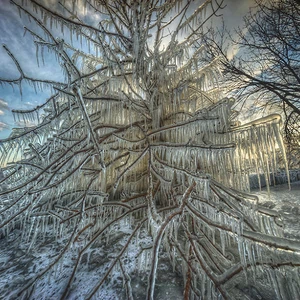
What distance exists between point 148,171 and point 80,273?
165 centimetres

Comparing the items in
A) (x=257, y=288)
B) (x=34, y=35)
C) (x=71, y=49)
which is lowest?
(x=257, y=288)

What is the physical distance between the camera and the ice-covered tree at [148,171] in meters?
1.27

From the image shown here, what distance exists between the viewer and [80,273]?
189cm

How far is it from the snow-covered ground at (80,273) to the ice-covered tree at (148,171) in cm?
3

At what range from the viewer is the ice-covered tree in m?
1.27

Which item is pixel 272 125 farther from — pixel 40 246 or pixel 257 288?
pixel 40 246

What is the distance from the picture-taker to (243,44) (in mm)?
5090

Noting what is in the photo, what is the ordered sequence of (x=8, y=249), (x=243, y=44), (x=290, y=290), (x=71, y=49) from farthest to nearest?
(x=243, y=44), (x=71, y=49), (x=8, y=249), (x=290, y=290)

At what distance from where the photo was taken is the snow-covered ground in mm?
1582

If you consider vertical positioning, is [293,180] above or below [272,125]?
below

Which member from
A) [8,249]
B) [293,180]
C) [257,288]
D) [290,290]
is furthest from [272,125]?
[293,180]

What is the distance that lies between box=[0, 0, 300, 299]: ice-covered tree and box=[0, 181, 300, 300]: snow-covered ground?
0.03m

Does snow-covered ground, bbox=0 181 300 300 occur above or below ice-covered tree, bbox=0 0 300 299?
below

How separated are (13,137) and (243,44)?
23.7ft
